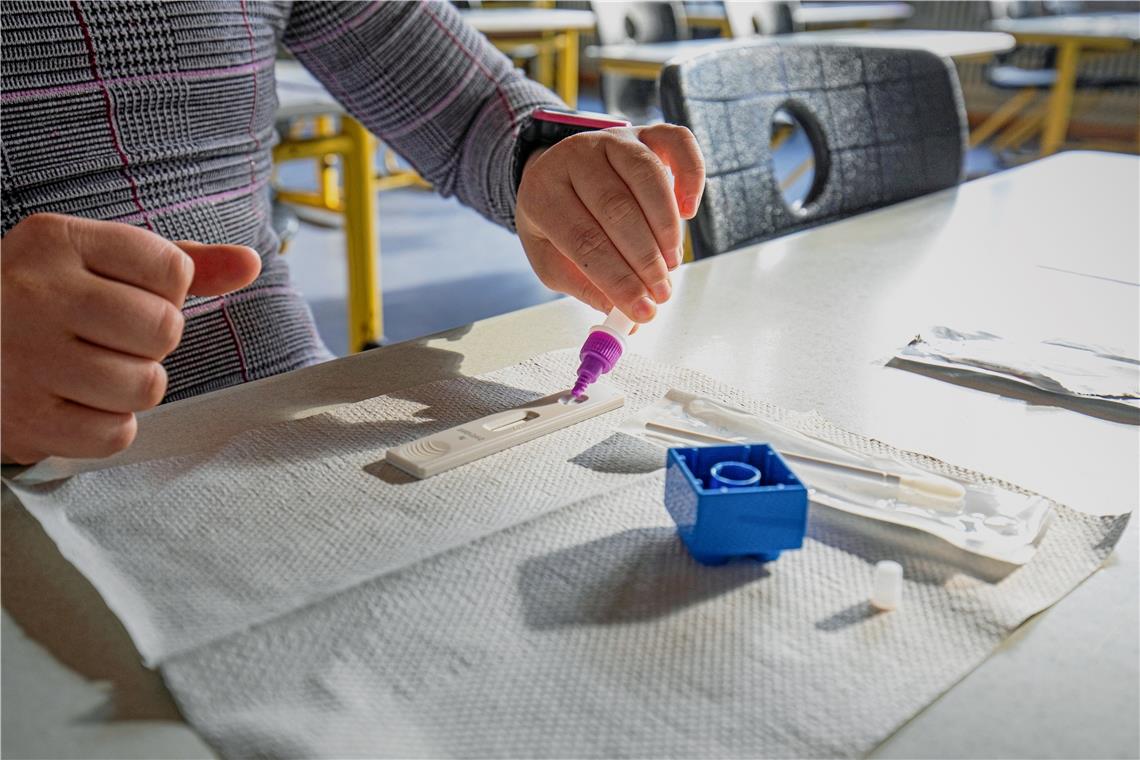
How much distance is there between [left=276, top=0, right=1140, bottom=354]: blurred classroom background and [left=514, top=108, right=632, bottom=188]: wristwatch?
2.45 ft

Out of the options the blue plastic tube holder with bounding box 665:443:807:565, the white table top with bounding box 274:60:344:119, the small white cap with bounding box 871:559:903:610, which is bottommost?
the white table top with bounding box 274:60:344:119


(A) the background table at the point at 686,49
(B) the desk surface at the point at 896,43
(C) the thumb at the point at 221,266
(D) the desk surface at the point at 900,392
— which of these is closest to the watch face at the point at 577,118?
(D) the desk surface at the point at 900,392

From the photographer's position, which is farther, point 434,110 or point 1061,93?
point 1061,93

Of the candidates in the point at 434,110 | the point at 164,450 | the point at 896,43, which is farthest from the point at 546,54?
the point at 164,450

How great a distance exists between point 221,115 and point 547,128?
0.25 metres

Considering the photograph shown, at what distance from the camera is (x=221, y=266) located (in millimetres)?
471

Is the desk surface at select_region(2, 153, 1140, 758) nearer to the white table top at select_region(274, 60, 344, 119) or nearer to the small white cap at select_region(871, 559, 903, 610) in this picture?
the small white cap at select_region(871, 559, 903, 610)

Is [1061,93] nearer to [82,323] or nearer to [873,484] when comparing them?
[873,484]

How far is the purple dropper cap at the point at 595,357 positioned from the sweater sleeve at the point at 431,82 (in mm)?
303

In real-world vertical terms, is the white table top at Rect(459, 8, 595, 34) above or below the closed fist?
below

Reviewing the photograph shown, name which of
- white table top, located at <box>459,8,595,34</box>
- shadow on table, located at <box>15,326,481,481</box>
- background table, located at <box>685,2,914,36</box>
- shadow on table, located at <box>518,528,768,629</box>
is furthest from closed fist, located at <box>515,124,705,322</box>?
background table, located at <box>685,2,914,36</box>

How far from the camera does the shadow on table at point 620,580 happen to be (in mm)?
388

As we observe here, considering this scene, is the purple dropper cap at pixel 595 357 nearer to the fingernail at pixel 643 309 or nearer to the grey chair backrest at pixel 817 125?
the fingernail at pixel 643 309

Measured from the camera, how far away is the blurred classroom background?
2.12 m
